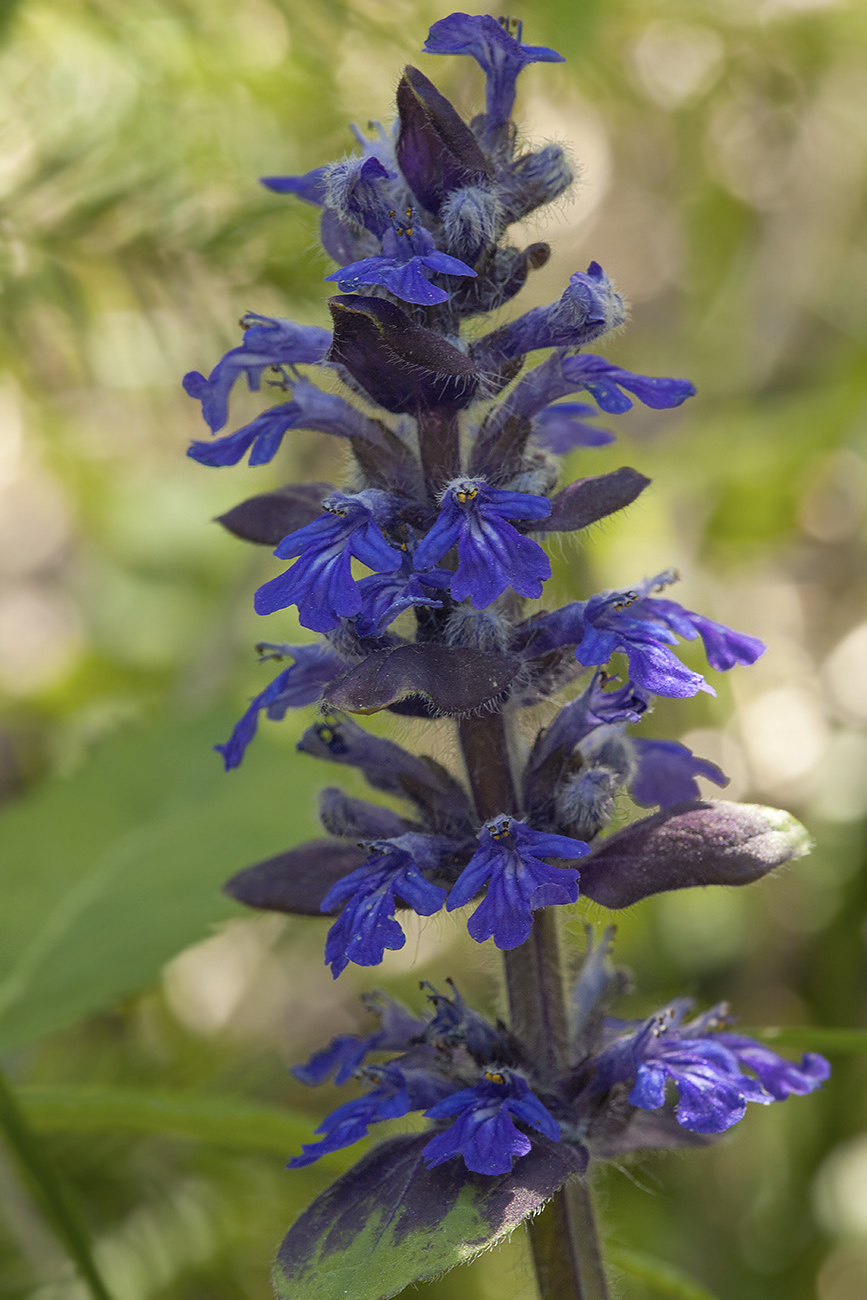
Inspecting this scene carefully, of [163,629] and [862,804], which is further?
[163,629]

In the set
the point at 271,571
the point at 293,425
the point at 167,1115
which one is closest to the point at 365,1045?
the point at 167,1115

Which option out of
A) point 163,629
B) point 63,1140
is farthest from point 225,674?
point 63,1140

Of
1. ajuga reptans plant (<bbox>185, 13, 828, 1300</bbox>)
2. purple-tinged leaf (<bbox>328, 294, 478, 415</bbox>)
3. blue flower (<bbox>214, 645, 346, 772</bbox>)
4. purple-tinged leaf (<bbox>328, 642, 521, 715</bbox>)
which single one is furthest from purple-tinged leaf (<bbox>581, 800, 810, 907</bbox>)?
purple-tinged leaf (<bbox>328, 294, 478, 415</bbox>)

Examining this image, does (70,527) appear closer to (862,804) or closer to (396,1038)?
(862,804)

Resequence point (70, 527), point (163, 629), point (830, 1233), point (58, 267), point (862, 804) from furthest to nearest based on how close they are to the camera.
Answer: point (70, 527), point (163, 629), point (862, 804), point (830, 1233), point (58, 267)

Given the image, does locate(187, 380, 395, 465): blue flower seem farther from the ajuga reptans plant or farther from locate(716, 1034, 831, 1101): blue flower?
locate(716, 1034, 831, 1101): blue flower

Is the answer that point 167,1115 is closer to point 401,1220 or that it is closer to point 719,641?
point 401,1220

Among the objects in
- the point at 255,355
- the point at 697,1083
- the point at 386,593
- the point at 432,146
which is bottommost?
the point at 697,1083
